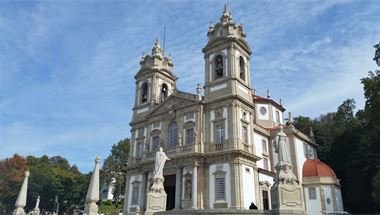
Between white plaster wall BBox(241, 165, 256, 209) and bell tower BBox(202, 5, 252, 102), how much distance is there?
605cm

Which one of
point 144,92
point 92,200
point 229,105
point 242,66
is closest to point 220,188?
point 229,105

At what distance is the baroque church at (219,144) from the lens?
25.9m

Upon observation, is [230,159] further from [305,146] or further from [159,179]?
[305,146]

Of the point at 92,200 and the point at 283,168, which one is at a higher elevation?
the point at 283,168

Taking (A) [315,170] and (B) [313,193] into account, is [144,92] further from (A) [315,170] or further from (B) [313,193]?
(B) [313,193]

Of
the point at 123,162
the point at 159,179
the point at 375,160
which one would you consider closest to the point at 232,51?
the point at 159,179

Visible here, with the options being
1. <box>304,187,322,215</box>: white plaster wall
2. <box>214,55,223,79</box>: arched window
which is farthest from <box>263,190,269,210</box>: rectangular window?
<box>214,55,223,79</box>: arched window

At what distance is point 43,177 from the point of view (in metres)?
61.0

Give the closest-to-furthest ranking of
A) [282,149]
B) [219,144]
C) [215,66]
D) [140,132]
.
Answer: [282,149] < [219,144] < [215,66] < [140,132]

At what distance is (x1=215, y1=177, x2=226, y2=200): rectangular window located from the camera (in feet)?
83.0

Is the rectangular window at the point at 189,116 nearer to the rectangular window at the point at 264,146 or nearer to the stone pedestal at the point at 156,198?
the rectangular window at the point at 264,146

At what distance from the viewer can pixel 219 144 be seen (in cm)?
2670

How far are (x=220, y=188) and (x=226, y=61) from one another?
1068 centimetres

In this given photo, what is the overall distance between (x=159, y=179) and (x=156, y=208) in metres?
1.47
